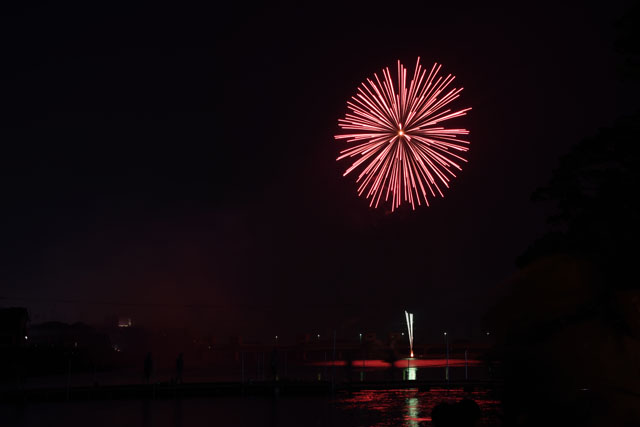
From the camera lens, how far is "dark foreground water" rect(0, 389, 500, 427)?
31.6m

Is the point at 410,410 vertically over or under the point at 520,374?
under

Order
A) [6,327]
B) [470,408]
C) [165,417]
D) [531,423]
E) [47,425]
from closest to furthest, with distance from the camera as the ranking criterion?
[531,423] < [470,408] < [47,425] < [165,417] < [6,327]

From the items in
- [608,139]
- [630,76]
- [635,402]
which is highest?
[630,76]

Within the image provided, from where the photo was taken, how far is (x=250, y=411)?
121 ft

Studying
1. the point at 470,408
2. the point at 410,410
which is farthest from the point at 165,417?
the point at 470,408

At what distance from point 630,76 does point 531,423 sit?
33.5 ft

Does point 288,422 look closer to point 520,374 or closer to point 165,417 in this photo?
point 165,417

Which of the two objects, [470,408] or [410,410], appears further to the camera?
[410,410]

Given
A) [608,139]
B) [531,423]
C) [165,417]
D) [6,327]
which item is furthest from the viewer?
[6,327]

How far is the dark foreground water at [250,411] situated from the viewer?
31.6 m

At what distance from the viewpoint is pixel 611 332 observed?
17.0m

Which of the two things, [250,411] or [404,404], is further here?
[404,404]

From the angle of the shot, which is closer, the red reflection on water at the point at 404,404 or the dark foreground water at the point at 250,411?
the red reflection on water at the point at 404,404

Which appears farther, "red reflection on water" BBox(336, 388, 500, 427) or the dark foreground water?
the dark foreground water
